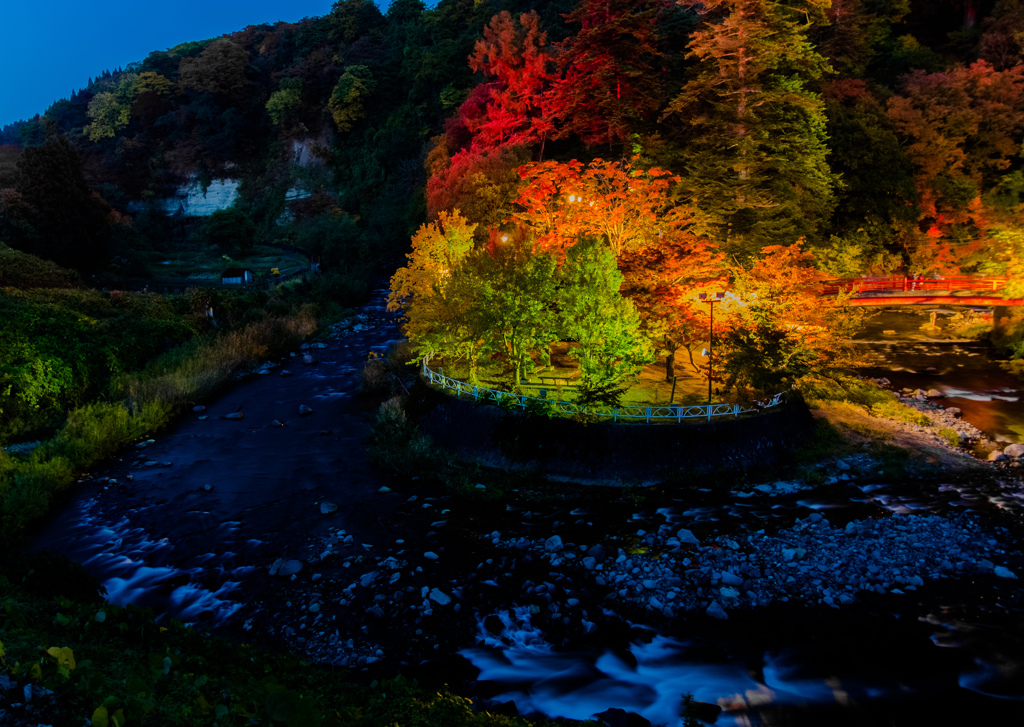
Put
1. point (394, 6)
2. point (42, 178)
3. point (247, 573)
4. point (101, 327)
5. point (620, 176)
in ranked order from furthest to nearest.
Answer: point (394, 6) < point (42, 178) < point (101, 327) < point (620, 176) < point (247, 573)

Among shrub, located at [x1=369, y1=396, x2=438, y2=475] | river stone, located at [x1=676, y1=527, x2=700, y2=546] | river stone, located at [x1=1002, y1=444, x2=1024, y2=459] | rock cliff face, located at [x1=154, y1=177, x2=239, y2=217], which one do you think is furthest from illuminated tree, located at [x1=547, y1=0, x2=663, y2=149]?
rock cliff face, located at [x1=154, y1=177, x2=239, y2=217]

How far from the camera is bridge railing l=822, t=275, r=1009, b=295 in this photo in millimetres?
32656

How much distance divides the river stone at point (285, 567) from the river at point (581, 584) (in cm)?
12

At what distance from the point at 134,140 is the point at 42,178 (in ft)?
167

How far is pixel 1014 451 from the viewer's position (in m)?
20.3

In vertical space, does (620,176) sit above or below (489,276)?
above

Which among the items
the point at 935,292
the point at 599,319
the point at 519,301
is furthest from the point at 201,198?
the point at 935,292

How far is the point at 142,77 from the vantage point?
85.2 metres

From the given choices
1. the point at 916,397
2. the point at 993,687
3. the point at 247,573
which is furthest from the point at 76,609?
the point at 916,397

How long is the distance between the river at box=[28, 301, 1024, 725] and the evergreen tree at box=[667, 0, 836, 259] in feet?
52.9

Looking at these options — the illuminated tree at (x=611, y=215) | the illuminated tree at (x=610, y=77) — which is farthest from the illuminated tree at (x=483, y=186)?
the illuminated tree at (x=611, y=215)

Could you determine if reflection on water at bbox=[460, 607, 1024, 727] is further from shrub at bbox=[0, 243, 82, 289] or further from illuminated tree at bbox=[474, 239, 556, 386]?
shrub at bbox=[0, 243, 82, 289]

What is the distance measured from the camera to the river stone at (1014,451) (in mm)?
20159

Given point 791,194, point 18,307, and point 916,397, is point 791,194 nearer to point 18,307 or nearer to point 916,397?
point 916,397
